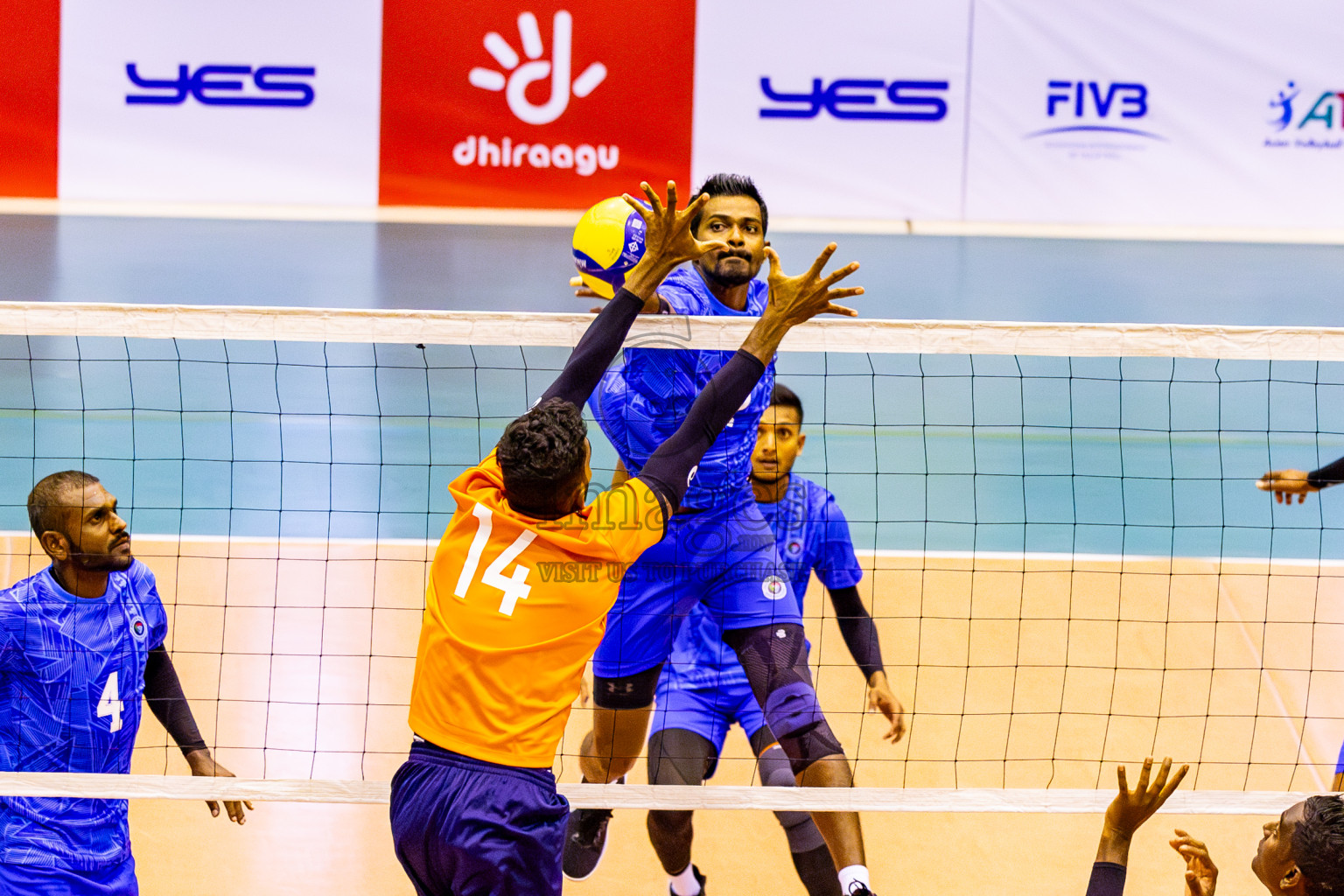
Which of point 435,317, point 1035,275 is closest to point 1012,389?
point 1035,275

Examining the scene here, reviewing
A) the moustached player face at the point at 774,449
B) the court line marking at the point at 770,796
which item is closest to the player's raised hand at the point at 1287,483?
the court line marking at the point at 770,796

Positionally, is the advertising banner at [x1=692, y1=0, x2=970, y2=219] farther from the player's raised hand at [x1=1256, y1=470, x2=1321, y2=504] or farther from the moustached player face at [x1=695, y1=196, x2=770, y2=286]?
the player's raised hand at [x1=1256, y1=470, x2=1321, y2=504]

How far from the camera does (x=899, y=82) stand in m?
15.9

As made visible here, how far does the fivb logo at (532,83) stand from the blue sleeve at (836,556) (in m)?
11.1

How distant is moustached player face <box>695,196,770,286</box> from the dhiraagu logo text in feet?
42.2

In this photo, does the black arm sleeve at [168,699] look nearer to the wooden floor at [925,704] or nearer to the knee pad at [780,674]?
the wooden floor at [925,704]

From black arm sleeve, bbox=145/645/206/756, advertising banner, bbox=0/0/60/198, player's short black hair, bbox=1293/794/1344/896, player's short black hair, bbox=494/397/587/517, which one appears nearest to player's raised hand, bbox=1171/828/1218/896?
player's short black hair, bbox=1293/794/1344/896

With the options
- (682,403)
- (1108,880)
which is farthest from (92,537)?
(1108,880)

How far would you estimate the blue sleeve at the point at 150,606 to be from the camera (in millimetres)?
4359

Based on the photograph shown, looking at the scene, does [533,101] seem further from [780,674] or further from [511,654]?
[511,654]

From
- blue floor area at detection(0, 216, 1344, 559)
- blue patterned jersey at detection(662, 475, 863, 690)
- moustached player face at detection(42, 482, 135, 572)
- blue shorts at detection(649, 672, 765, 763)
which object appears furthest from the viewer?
blue floor area at detection(0, 216, 1344, 559)

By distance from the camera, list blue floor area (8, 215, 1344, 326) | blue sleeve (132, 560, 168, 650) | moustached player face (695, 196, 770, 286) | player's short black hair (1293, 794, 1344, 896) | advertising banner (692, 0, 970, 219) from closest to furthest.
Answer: player's short black hair (1293, 794, 1344, 896), blue sleeve (132, 560, 168, 650), moustached player face (695, 196, 770, 286), blue floor area (8, 215, 1344, 326), advertising banner (692, 0, 970, 219)

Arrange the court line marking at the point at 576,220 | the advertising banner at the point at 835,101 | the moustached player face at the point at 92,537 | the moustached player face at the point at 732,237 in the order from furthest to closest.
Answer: the court line marking at the point at 576,220
the advertising banner at the point at 835,101
the moustached player face at the point at 732,237
the moustached player face at the point at 92,537

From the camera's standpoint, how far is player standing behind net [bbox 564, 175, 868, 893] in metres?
4.76
